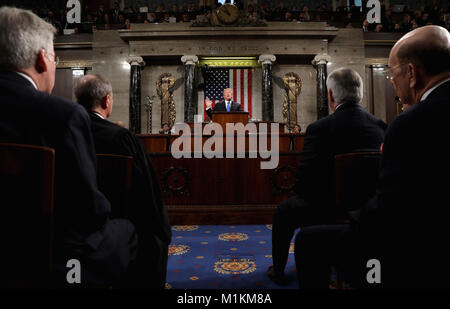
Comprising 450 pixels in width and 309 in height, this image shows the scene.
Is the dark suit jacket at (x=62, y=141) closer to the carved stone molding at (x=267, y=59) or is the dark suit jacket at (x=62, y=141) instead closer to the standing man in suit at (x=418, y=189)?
the standing man in suit at (x=418, y=189)

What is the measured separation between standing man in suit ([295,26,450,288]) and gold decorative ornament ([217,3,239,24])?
9.10 metres

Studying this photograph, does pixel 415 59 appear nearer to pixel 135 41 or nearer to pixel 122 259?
pixel 122 259

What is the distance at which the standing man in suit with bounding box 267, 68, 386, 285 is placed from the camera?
1.58 meters

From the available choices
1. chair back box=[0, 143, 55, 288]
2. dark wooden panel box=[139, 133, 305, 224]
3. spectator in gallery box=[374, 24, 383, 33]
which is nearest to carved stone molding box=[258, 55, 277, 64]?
spectator in gallery box=[374, 24, 383, 33]

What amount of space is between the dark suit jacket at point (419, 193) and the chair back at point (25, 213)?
0.88m

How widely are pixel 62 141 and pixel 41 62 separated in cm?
32

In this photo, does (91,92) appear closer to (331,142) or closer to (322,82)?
(331,142)

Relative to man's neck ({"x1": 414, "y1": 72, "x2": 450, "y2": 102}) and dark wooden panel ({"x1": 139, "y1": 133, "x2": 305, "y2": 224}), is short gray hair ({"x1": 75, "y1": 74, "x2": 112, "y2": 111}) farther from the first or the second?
dark wooden panel ({"x1": 139, "y1": 133, "x2": 305, "y2": 224})

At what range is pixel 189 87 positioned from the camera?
9.17m

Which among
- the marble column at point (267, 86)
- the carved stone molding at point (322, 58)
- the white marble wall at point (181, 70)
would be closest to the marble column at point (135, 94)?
the white marble wall at point (181, 70)

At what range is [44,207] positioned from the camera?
704mm

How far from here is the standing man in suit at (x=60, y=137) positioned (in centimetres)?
78

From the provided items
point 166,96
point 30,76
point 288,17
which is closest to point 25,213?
point 30,76
